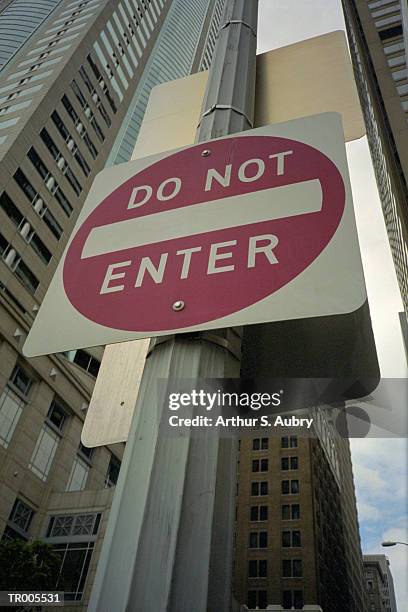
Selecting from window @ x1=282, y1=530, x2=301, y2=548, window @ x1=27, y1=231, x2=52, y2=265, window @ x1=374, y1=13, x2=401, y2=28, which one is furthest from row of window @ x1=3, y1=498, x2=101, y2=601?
window @ x1=374, y1=13, x2=401, y2=28

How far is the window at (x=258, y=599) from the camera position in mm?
58281

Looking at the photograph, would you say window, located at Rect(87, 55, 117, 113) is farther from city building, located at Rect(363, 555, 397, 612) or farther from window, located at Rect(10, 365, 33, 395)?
city building, located at Rect(363, 555, 397, 612)

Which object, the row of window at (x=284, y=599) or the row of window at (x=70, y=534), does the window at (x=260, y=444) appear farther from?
the row of window at (x=70, y=534)

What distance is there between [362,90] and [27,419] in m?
55.4

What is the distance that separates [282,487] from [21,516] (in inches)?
1940

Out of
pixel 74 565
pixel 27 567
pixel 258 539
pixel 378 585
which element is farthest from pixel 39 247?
pixel 378 585

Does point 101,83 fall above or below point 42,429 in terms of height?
above

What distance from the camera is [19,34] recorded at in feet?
177

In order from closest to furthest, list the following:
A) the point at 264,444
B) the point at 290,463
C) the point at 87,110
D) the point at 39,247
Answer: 1. the point at 39,247
2. the point at 87,110
3. the point at 290,463
4. the point at 264,444

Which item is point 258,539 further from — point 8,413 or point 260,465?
point 8,413

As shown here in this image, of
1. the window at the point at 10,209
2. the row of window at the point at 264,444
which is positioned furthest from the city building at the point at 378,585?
the window at the point at 10,209

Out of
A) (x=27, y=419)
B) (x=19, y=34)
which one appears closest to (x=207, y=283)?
(x=27, y=419)

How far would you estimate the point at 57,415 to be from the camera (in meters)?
26.2

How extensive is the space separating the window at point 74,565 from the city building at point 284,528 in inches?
1459
